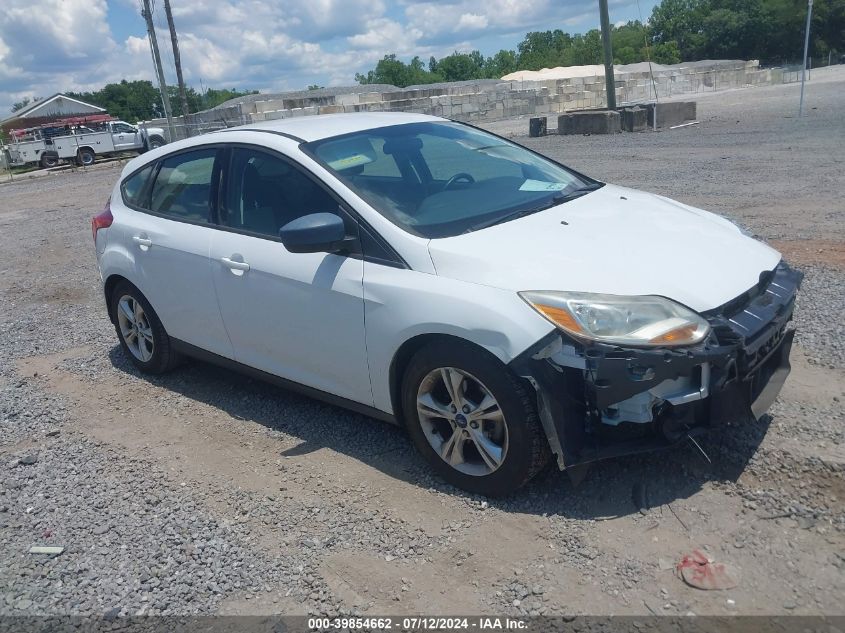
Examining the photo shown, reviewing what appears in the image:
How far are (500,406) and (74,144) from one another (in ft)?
127

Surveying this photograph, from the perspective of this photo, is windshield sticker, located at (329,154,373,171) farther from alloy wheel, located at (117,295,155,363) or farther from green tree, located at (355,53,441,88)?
green tree, located at (355,53,441,88)

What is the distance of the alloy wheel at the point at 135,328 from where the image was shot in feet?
18.6

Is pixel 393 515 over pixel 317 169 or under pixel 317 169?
under

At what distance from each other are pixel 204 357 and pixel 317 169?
5.47ft

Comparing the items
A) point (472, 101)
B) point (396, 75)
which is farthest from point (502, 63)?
point (472, 101)

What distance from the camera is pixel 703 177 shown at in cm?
1249

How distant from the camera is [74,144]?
122 feet

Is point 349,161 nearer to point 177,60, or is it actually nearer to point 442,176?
point 442,176

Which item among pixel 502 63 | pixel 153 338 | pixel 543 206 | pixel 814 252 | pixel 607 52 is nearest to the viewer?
pixel 543 206

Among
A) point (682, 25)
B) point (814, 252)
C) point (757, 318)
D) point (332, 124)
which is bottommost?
point (814, 252)

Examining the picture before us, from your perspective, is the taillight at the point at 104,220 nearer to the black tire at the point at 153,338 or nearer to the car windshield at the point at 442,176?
the black tire at the point at 153,338

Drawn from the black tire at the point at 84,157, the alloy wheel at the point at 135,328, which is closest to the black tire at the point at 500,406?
the alloy wheel at the point at 135,328

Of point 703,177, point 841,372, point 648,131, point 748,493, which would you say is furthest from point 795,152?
point 748,493

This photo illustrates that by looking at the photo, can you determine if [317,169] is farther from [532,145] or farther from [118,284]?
[532,145]
